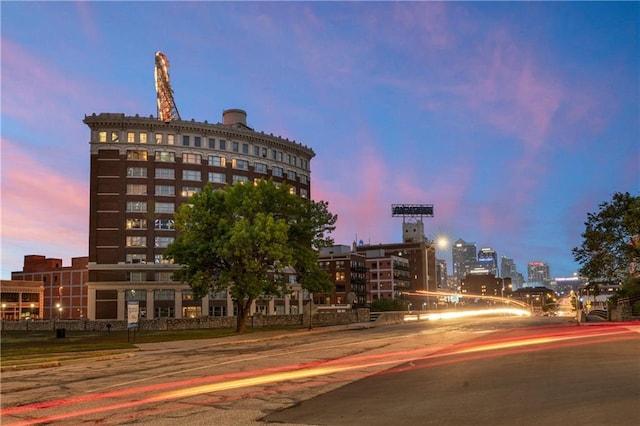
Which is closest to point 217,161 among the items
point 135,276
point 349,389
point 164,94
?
point 164,94

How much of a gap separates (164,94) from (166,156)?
13.9 meters

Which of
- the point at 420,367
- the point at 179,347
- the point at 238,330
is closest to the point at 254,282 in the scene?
the point at 238,330

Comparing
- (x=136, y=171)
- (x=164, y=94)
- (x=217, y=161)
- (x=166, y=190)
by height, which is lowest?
(x=166, y=190)

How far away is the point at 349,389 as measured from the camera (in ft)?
46.4

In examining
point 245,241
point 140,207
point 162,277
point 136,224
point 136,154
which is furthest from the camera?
point 136,154

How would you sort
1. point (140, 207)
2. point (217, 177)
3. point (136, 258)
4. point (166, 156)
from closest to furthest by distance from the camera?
point (136, 258), point (140, 207), point (166, 156), point (217, 177)

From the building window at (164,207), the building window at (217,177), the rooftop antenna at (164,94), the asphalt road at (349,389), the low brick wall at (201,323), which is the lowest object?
the low brick wall at (201,323)

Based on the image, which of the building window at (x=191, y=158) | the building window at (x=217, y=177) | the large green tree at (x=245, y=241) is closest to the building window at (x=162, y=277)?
the building window at (x=217, y=177)

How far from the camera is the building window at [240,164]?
365 ft

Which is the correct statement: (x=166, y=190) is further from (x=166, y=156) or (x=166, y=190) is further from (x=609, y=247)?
(x=609, y=247)

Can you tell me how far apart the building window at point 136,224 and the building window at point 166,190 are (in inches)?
231

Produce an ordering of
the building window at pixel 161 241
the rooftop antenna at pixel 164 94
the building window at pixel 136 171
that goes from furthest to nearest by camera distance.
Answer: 1. the rooftop antenna at pixel 164 94
2. the building window at pixel 136 171
3. the building window at pixel 161 241

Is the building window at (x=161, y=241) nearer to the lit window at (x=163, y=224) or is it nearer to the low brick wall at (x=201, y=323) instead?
the lit window at (x=163, y=224)

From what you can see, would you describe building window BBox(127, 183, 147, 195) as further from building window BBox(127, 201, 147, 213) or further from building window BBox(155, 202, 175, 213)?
building window BBox(155, 202, 175, 213)
